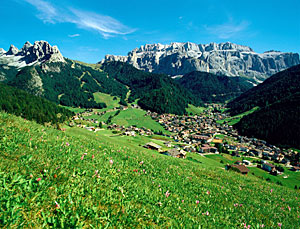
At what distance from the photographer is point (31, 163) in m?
5.49

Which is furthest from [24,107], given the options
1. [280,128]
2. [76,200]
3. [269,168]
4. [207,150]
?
[280,128]

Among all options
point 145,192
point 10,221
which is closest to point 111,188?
point 145,192

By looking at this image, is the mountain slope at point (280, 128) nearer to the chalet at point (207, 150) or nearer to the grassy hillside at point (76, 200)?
the chalet at point (207, 150)

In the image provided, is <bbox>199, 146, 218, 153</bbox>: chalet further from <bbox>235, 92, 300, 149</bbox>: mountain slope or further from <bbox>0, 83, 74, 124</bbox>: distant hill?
<bbox>0, 83, 74, 124</bbox>: distant hill

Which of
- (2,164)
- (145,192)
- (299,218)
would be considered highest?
(2,164)

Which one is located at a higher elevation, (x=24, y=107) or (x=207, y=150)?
(x=24, y=107)

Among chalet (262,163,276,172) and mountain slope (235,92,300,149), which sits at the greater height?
mountain slope (235,92,300,149)

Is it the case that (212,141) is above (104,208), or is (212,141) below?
below

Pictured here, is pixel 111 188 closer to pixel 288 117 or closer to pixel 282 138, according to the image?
pixel 282 138

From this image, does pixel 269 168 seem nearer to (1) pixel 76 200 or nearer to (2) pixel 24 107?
(1) pixel 76 200

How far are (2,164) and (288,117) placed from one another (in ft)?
788

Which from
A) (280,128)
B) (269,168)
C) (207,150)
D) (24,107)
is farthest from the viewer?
(280,128)

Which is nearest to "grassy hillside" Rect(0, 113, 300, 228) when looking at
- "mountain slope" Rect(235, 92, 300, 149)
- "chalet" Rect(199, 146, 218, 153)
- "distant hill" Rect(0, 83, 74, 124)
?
"distant hill" Rect(0, 83, 74, 124)

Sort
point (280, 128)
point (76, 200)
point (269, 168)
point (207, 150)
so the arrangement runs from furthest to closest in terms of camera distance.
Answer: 1. point (280, 128)
2. point (207, 150)
3. point (269, 168)
4. point (76, 200)
